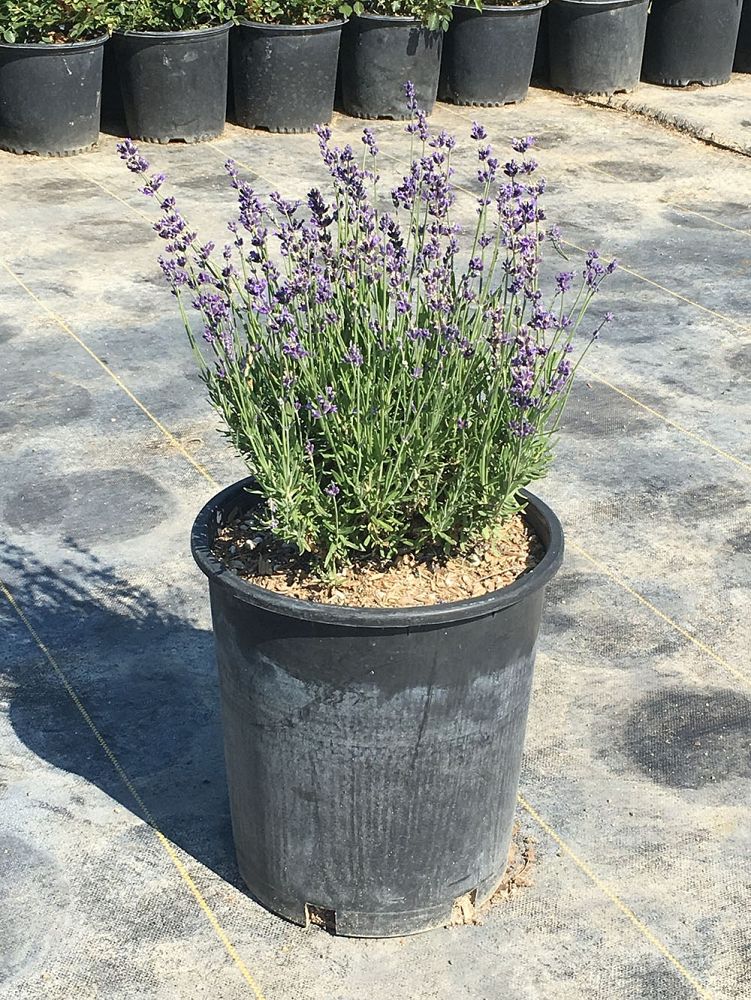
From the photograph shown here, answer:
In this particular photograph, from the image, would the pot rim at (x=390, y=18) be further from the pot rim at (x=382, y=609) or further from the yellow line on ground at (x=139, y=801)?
the pot rim at (x=382, y=609)

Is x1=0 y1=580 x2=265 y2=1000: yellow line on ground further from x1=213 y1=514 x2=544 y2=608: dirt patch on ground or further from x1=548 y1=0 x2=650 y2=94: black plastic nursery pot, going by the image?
x1=548 y1=0 x2=650 y2=94: black plastic nursery pot

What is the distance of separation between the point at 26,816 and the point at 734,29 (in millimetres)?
9931

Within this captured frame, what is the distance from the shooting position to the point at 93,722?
3982 millimetres

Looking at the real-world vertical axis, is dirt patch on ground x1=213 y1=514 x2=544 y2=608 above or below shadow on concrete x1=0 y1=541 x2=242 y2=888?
above

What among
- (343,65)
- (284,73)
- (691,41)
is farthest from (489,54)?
(691,41)

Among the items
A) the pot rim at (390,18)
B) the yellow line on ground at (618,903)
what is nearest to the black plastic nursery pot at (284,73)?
the pot rim at (390,18)

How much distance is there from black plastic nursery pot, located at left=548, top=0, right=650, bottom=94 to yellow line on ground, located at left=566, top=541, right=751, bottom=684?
724cm

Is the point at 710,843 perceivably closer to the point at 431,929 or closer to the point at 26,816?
the point at 431,929

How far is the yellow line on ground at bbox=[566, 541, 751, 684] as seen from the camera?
428 cm

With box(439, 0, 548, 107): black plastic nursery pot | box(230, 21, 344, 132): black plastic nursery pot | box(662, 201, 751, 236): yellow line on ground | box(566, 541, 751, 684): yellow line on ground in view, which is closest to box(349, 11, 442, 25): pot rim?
box(230, 21, 344, 132): black plastic nursery pot

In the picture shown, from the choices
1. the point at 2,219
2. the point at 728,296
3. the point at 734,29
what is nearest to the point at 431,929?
the point at 728,296

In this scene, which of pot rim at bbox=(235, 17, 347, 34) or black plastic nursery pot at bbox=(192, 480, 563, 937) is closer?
black plastic nursery pot at bbox=(192, 480, 563, 937)

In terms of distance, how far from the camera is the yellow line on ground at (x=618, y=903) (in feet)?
10.3

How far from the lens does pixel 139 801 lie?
12.1ft
